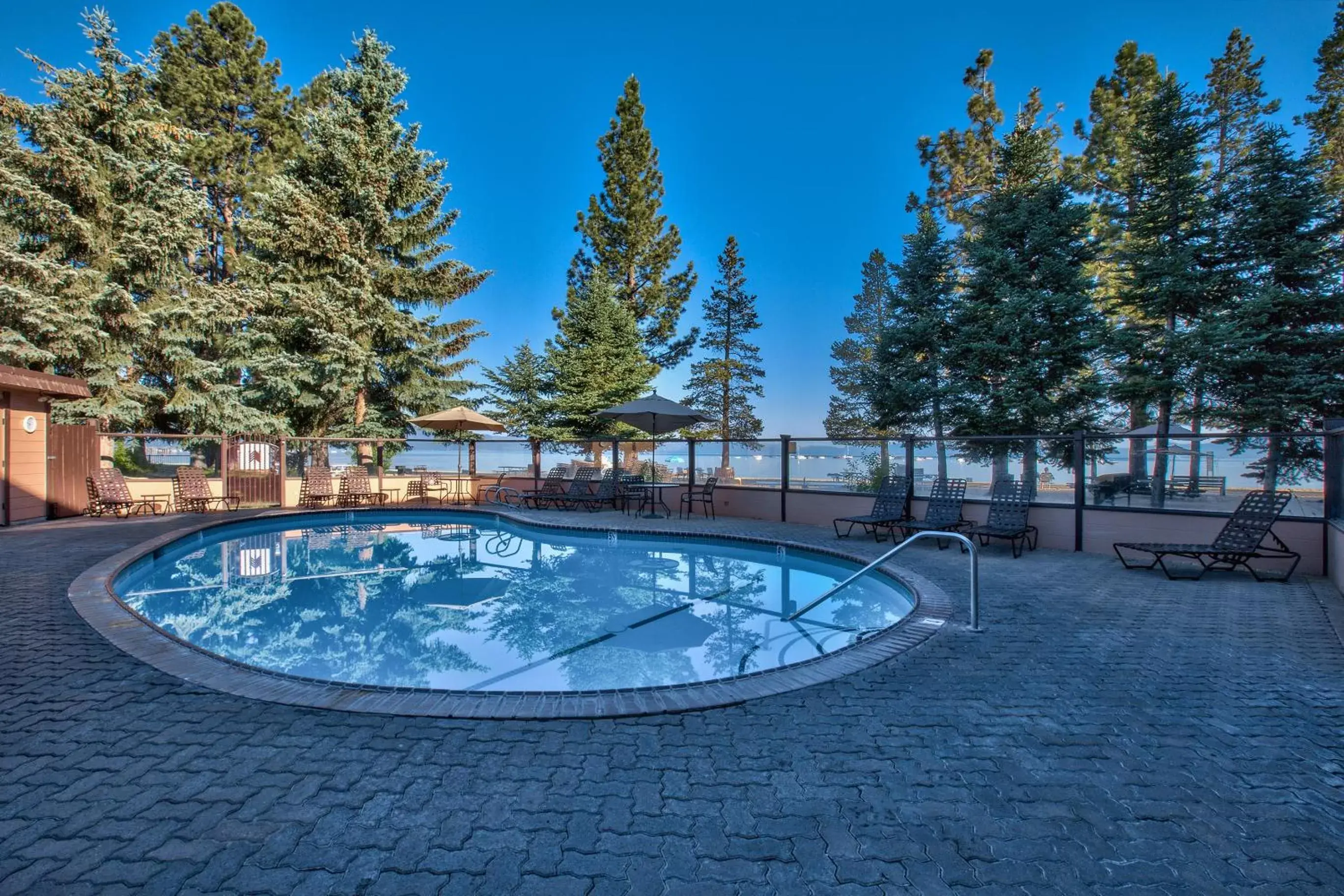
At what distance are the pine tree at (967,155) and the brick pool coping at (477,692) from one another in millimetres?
18859

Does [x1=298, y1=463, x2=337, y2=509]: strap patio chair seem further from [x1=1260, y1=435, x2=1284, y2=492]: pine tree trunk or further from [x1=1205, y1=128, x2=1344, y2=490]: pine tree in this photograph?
[x1=1205, y1=128, x2=1344, y2=490]: pine tree

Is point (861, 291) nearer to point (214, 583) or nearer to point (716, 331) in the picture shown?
point (716, 331)

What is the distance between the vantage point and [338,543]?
9.95m

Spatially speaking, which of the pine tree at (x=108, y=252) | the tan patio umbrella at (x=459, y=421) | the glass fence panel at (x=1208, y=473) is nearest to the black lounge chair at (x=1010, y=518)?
the glass fence panel at (x=1208, y=473)

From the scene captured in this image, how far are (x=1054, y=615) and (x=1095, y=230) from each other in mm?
19891

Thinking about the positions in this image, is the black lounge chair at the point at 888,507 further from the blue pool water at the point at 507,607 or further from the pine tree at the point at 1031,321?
the pine tree at the point at 1031,321

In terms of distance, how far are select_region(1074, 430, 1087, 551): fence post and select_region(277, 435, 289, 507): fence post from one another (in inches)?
589

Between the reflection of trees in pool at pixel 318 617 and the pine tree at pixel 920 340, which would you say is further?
the pine tree at pixel 920 340

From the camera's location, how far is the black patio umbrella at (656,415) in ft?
36.6

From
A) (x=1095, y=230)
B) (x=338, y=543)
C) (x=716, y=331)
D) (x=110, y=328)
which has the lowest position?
Answer: (x=338, y=543)

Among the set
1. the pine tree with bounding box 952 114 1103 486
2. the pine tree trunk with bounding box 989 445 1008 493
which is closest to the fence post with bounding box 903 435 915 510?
the pine tree trunk with bounding box 989 445 1008 493

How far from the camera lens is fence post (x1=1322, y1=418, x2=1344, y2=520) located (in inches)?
227

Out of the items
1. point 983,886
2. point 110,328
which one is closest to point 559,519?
point 983,886

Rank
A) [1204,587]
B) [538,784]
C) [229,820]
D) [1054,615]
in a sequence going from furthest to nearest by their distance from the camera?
1. [1204,587]
2. [1054,615]
3. [538,784]
4. [229,820]
